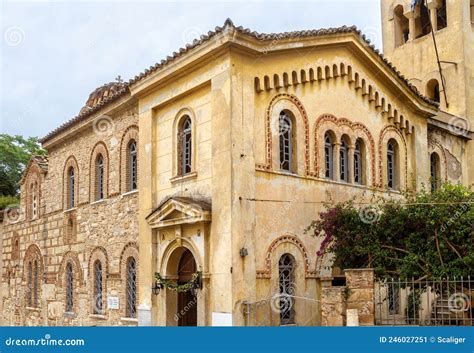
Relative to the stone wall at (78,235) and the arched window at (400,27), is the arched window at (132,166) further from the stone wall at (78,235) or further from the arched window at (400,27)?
the arched window at (400,27)

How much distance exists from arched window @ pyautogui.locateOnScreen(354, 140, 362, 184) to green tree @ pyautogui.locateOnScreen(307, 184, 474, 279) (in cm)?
230

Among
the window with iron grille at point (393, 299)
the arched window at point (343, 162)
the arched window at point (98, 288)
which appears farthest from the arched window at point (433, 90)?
the arched window at point (98, 288)

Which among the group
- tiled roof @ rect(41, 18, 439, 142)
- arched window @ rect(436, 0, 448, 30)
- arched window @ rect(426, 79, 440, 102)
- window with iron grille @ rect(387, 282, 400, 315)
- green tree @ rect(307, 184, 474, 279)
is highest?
arched window @ rect(436, 0, 448, 30)

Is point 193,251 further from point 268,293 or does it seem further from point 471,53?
point 471,53

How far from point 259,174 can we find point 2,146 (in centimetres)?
3088

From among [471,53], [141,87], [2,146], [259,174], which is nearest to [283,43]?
[259,174]

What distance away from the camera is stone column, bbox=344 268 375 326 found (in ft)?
41.7

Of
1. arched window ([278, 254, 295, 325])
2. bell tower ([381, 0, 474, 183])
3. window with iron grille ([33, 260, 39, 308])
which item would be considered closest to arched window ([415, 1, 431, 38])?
bell tower ([381, 0, 474, 183])

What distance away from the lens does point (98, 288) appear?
1912cm

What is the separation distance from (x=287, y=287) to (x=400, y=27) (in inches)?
604

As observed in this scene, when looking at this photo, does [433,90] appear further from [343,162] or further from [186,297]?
[186,297]

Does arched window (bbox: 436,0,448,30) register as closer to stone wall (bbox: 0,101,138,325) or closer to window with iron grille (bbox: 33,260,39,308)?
stone wall (bbox: 0,101,138,325)

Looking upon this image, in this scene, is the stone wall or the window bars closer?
the stone wall

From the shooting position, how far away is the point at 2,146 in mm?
40594
